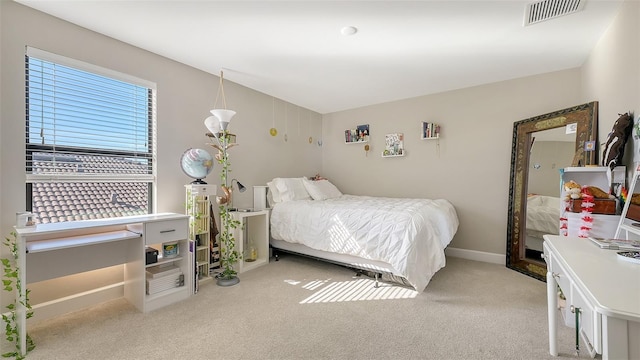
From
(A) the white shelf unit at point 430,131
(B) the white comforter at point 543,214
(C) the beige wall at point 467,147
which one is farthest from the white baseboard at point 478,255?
(A) the white shelf unit at point 430,131

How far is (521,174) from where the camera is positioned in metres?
3.20

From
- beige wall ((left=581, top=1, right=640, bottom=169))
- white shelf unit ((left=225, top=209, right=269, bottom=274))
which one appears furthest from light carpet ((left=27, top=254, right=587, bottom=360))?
beige wall ((left=581, top=1, right=640, bottom=169))

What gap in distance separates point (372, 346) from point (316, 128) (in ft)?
12.4

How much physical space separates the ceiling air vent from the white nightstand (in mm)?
3134

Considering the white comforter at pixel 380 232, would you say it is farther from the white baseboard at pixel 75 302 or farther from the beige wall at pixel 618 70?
the white baseboard at pixel 75 302

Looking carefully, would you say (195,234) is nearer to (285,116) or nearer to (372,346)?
(372,346)

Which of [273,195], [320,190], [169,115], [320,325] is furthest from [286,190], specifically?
[320,325]

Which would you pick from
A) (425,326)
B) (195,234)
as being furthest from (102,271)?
(425,326)

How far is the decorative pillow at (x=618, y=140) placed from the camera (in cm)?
185

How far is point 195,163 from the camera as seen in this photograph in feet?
8.74

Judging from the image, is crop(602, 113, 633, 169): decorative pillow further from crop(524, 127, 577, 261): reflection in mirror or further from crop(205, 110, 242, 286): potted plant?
crop(205, 110, 242, 286): potted plant

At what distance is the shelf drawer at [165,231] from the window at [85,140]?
1.81 ft

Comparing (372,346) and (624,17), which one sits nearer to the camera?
(372,346)

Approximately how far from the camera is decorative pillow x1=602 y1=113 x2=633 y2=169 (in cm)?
185
